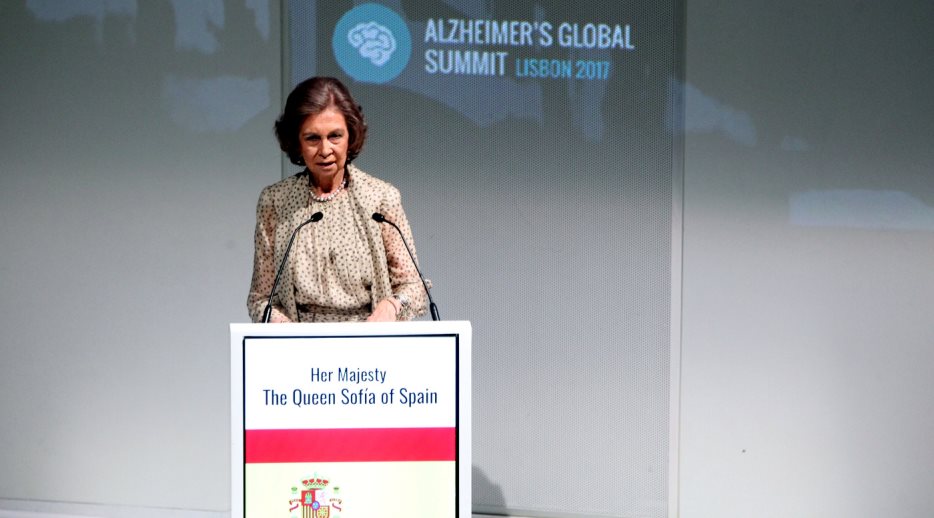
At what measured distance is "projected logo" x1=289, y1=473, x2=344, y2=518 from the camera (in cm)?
227

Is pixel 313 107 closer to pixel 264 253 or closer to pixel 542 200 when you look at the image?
pixel 264 253

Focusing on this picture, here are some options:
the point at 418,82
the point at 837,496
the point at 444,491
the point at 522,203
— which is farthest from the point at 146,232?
the point at 837,496

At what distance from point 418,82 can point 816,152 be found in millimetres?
1527

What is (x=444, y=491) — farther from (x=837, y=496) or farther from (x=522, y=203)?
(x=837, y=496)

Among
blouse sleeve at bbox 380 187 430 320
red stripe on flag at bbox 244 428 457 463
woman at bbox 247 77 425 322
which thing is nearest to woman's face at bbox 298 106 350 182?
woman at bbox 247 77 425 322

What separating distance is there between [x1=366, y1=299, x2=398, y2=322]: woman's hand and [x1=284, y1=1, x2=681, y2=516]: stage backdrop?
1494mm

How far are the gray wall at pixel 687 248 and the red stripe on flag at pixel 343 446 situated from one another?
1.95 m

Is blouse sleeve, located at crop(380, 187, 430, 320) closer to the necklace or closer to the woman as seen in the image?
the woman

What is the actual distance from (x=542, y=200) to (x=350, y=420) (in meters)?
1.97

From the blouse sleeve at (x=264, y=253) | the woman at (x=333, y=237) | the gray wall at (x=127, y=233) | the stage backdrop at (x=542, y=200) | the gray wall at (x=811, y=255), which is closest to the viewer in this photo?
the woman at (x=333, y=237)

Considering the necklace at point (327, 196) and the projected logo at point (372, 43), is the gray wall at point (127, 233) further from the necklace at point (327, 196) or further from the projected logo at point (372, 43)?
the necklace at point (327, 196)

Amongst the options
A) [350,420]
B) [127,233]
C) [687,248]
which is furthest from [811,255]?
[127,233]

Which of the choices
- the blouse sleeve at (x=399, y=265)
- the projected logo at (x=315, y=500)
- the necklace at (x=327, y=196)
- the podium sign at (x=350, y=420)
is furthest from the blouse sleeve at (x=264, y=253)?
the projected logo at (x=315, y=500)

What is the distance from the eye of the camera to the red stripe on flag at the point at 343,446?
228 cm
